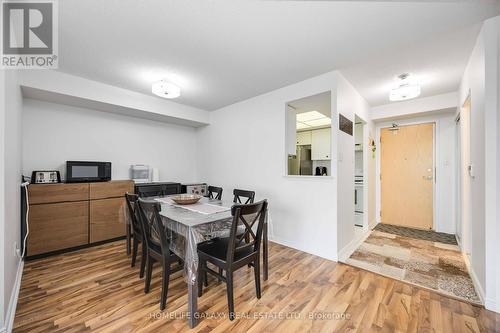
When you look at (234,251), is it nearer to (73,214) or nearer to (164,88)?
(164,88)

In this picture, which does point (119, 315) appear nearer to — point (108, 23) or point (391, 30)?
point (108, 23)

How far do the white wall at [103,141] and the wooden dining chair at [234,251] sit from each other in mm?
2826

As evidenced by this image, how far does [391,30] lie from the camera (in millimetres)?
1841

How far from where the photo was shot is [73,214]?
2.85 metres

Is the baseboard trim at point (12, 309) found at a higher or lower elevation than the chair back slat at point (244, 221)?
lower

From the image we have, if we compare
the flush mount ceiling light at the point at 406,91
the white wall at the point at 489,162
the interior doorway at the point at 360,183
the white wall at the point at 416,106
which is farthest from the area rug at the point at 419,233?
the flush mount ceiling light at the point at 406,91

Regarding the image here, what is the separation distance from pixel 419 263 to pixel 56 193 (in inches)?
190

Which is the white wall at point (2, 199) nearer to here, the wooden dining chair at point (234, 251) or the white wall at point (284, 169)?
the wooden dining chair at point (234, 251)

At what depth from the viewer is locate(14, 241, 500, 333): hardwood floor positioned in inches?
59.9

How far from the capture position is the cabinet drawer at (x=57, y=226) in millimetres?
2576

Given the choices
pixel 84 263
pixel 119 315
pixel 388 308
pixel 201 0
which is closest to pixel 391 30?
pixel 201 0

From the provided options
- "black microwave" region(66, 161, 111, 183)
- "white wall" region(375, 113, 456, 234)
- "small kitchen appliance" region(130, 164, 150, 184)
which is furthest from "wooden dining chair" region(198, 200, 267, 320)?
"white wall" region(375, 113, 456, 234)

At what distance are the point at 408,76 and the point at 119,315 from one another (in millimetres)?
4149

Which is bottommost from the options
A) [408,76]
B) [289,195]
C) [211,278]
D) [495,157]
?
[211,278]
